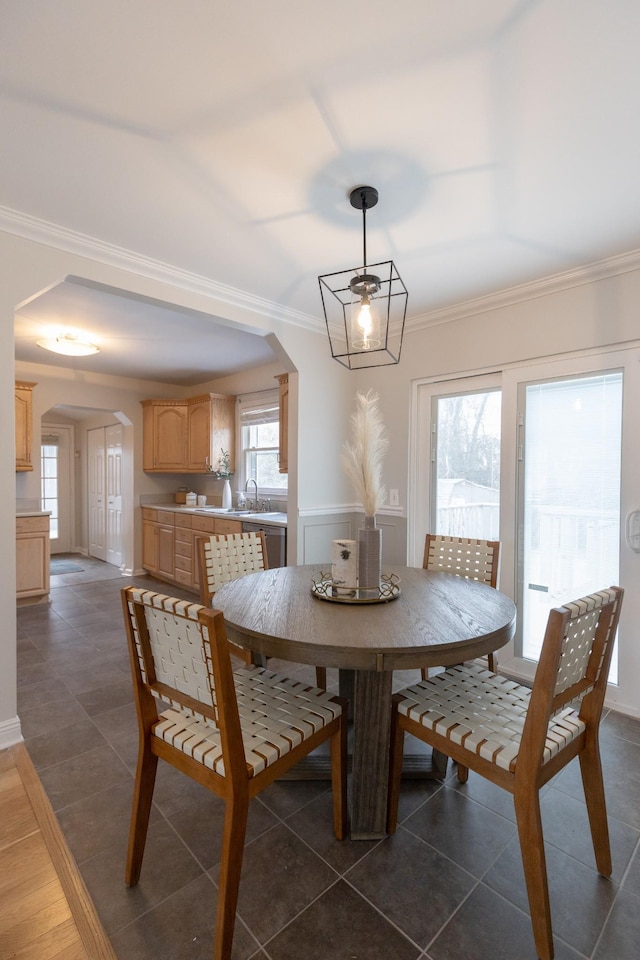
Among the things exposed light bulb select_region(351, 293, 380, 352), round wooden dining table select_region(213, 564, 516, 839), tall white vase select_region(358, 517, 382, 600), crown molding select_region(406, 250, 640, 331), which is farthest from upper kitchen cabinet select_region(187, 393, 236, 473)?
tall white vase select_region(358, 517, 382, 600)

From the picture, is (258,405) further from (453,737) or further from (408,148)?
(453,737)

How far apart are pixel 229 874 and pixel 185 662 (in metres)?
0.53

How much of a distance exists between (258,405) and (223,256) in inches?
103

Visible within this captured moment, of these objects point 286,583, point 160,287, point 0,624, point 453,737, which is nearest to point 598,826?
point 453,737

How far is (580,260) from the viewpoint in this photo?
245 centimetres

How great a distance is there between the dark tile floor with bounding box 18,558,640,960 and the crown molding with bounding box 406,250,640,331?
2.47 m

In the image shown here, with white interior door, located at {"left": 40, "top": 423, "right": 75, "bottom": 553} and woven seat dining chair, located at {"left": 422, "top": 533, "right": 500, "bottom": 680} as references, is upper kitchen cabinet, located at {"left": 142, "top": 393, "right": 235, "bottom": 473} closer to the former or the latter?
white interior door, located at {"left": 40, "top": 423, "right": 75, "bottom": 553}

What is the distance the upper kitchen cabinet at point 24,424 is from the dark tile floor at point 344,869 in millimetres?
3304

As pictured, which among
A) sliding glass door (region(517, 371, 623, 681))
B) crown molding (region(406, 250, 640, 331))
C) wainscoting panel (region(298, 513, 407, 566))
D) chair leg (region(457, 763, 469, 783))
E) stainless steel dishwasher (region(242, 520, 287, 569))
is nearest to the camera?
chair leg (region(457, 763, 469, 783))

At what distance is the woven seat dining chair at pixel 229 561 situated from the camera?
90.2 inches

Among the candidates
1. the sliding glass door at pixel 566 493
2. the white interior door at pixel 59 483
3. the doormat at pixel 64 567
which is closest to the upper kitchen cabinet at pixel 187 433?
the doormat at pixel 64 567

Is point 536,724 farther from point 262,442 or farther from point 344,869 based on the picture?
point 262,442

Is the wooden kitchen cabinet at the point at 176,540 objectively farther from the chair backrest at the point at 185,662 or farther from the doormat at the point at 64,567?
the chair backrest at the point at 185,662

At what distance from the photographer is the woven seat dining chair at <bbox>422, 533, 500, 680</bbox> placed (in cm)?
230
